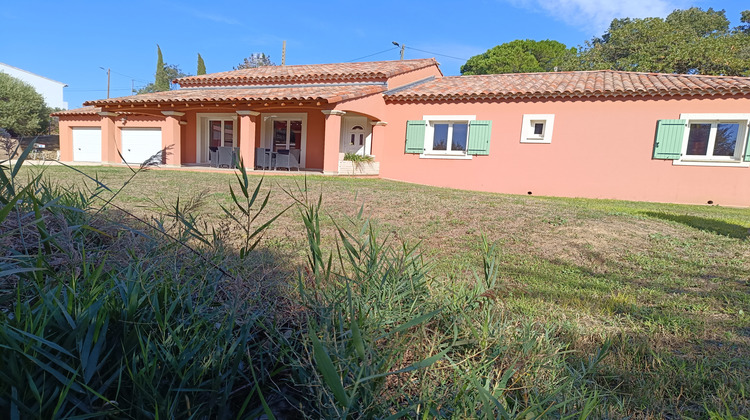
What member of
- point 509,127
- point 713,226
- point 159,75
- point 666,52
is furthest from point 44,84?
point 713,226

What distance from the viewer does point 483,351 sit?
54.7 inches

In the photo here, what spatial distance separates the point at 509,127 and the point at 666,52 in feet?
63.0

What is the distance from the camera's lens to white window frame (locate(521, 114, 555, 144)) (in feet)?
37.0

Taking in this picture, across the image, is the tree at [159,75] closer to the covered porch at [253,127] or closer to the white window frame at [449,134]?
the covered porch at [253,127]

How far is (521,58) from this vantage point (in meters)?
34.3

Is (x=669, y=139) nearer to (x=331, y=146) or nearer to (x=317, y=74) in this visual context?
(x=331, y=146)

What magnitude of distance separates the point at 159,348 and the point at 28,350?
309 millimetres

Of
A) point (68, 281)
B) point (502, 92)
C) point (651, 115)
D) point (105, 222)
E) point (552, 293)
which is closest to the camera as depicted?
point (68, 281)

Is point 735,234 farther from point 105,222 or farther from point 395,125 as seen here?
point 395,125

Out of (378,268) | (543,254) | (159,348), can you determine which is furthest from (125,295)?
(543,254)

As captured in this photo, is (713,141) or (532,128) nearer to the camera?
(713,141)

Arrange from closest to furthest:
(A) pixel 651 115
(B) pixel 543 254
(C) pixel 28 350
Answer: (C) pixel 28 350 < (B) pixel 543 254 < (A) pixel 651 115

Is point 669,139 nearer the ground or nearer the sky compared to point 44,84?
nearer the ground

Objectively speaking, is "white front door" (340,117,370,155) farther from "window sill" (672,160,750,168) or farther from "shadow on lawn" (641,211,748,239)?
"shadow on lawn" (641,211,748,239)
